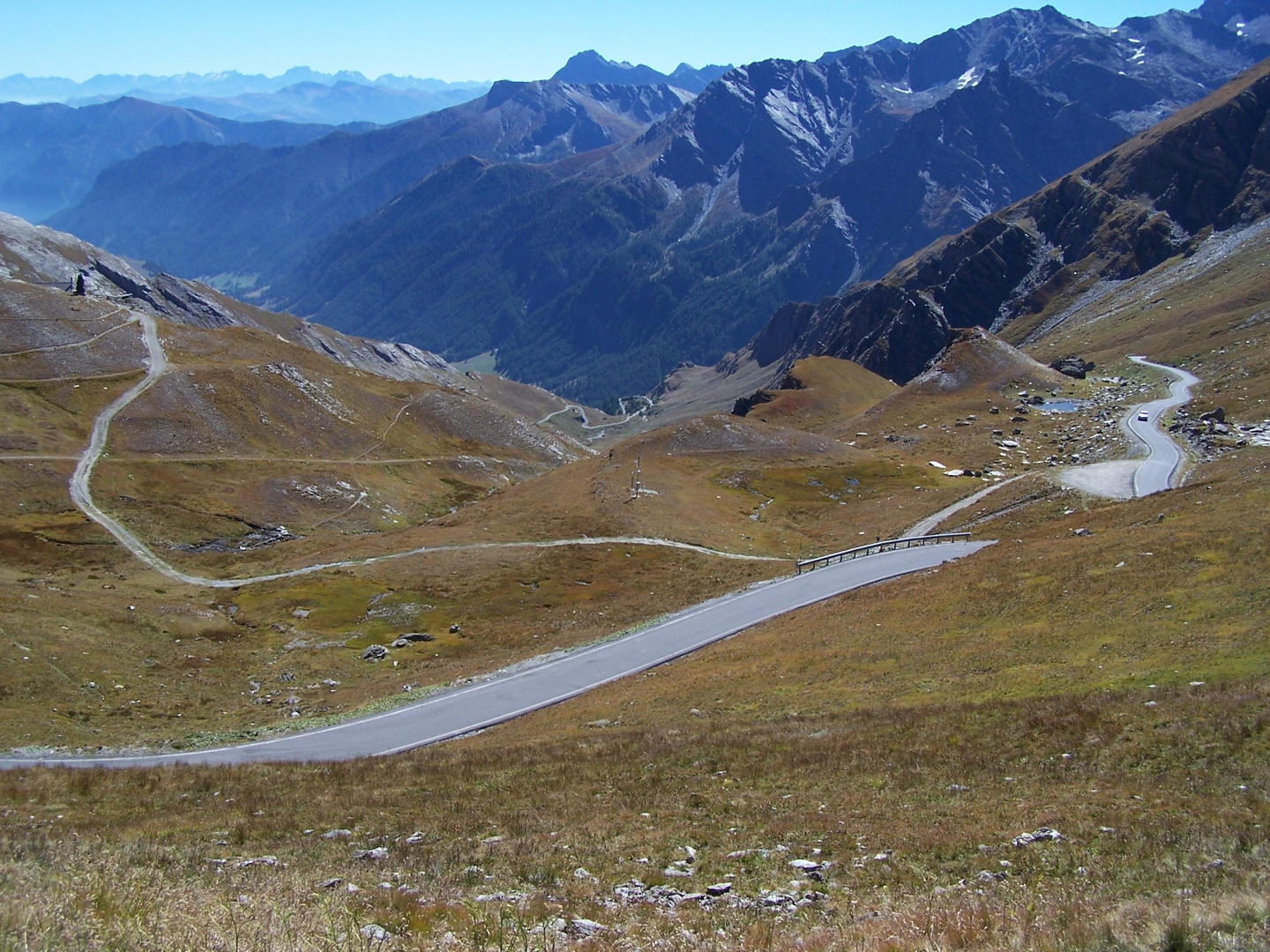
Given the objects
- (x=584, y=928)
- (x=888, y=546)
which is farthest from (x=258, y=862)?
(x=888, y=546)

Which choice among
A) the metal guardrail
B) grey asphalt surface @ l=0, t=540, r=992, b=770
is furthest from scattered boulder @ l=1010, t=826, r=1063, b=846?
the metal guardrail

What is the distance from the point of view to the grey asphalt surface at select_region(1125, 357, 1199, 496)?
3002 inches

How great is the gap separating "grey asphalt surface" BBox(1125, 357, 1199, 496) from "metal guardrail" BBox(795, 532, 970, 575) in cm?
1419

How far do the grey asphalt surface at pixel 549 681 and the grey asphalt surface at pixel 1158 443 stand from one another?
71.9ft

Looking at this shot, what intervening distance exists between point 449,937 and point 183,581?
243ft

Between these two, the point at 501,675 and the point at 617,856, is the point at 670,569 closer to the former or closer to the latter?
the point at 501,675

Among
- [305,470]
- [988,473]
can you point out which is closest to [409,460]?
[305,470]

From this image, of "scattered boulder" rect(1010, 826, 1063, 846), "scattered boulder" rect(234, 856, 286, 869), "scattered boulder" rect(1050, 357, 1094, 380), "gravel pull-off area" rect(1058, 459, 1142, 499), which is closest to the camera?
"scattered boulder" rect(1010, 826, 1063, 846)

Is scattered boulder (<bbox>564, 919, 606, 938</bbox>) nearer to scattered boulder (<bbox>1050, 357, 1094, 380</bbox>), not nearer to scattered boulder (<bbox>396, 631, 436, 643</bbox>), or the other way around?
scattered boulder (<bbox>396, 631, 436, 643</bbox>)

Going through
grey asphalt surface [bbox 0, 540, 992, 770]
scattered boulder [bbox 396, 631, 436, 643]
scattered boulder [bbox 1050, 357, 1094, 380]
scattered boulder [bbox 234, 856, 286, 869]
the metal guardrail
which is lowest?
scattered boulder [bbox 396, 631, 436, 643]

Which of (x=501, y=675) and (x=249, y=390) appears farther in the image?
(x=249, y=390)

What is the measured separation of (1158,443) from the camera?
309ft

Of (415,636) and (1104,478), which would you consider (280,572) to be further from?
(1104,478)

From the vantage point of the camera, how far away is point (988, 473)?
101 m
